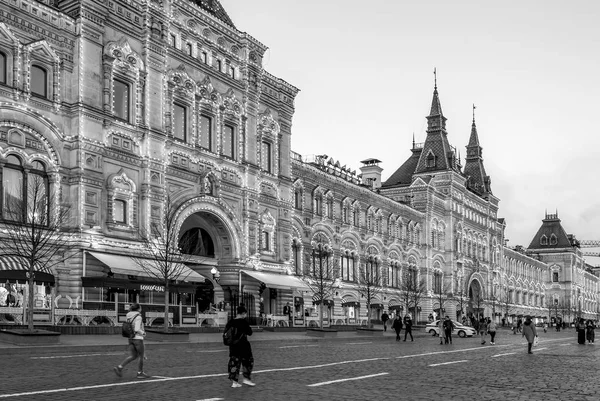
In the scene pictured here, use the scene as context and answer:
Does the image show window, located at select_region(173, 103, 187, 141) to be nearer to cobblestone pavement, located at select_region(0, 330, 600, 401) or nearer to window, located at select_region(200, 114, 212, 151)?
window, located at select_region(200, 114, 212, 151)

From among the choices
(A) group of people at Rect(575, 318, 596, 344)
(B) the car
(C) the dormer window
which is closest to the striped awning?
(A) group of people at Rect(575, 318, 596, 344)

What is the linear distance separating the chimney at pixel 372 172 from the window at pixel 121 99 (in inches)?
2052

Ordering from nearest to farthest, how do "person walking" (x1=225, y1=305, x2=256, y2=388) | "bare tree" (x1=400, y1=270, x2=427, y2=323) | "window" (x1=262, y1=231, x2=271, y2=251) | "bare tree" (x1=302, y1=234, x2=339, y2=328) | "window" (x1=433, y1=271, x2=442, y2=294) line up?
1. "person walking" (x1=225, y1=305, x2=256, y2=388)
2. "window" (x1=262, y1=231, x2=271, y2=251)
3. "bare tree" (x1=302, y1=234, x2=339, y2=328)
4. "bare tree" (x1=400, y1=270, x2=427, y2=323)
5. "window" (x1=433, y1=271, x2=442, y2=294)

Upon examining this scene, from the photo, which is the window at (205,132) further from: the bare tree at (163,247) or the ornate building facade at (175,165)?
the bare tree at (163,247)

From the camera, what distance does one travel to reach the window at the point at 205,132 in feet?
155

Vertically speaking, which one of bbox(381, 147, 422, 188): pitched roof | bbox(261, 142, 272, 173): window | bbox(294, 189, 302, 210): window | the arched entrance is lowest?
the arched entrance

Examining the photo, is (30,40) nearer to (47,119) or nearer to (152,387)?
(47,119)

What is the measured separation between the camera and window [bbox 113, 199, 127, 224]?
130ft

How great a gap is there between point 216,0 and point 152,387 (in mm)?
41115

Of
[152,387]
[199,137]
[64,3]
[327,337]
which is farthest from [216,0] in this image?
[152,387]

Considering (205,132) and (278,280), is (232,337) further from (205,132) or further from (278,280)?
(278,280)

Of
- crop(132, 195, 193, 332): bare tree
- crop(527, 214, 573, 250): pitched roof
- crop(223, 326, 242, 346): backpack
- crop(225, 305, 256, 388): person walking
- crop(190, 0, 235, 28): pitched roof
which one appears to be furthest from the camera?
crop(527, 214, 573, 250): pitched roof

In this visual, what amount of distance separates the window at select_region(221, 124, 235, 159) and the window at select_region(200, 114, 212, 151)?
113cm

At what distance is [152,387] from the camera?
15.1 meters
